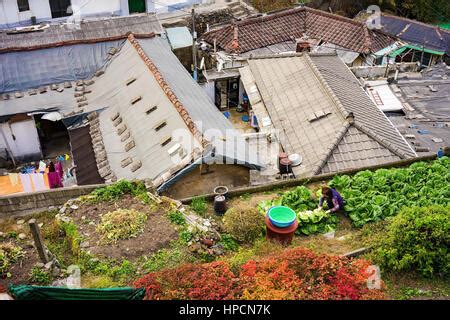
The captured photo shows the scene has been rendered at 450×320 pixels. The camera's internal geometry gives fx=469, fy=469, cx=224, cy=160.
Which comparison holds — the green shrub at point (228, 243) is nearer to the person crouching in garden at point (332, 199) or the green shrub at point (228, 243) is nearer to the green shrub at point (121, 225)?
the green shrub at point (121, 225)

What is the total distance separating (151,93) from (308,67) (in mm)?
9486

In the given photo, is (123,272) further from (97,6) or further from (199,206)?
(97,6)

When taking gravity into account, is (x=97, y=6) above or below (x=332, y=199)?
above

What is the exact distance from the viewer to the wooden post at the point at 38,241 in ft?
39.1

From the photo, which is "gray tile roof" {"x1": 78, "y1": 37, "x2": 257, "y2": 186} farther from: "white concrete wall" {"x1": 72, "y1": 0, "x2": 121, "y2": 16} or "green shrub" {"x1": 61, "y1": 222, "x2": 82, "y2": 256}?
"white concrete wall" {"x1": 72, "y1": 0, "x2": 121, "y2": 16}

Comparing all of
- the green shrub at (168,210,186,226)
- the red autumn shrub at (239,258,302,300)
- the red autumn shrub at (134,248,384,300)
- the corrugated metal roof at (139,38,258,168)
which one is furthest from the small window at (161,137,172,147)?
the red autumn shrub at (239,258,302,300)

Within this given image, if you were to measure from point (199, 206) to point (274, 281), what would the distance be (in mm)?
5728

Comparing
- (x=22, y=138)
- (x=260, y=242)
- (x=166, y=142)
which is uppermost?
(x=166, y=142)

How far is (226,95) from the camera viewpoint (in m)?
31.8

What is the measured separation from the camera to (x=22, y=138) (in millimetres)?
24688

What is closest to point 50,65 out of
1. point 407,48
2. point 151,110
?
point 151,110

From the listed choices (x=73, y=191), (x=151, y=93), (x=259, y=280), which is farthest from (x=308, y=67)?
(x=259, y=280)

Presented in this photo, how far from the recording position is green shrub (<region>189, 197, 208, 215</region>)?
1580cm

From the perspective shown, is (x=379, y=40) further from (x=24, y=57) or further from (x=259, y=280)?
(x=259, y=280)
